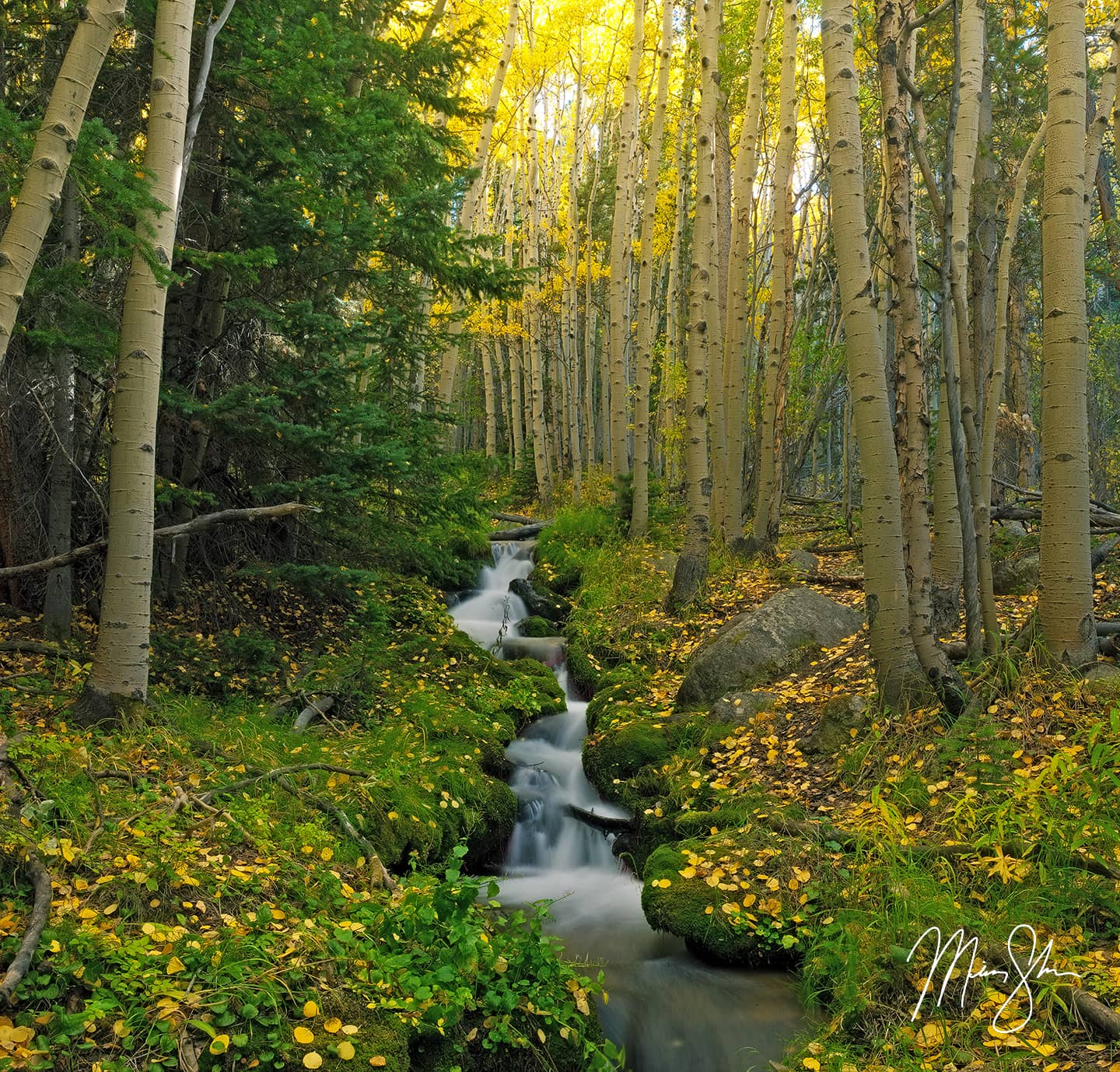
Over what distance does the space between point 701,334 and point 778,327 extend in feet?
3.66

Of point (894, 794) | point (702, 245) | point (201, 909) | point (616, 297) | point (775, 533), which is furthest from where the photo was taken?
point (616, 297)

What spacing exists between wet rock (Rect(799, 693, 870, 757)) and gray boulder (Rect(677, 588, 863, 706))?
3.71 ft

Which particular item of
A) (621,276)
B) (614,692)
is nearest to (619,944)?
(614,692)

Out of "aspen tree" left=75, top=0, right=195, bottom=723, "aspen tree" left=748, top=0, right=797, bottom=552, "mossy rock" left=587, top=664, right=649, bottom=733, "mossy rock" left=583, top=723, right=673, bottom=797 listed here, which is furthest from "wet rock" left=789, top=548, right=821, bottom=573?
"aspen tree" left=75, top=0, right=195, bottom=723

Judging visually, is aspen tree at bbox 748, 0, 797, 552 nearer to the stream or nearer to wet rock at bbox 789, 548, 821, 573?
wet rock at bbox 789, 548, 821, 573

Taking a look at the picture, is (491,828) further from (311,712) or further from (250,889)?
(250,889)

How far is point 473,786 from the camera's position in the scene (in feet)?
19.1

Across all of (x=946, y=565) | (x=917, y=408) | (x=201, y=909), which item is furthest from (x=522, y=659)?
(x=201, y=909)

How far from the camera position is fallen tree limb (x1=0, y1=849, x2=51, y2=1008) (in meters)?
2.52

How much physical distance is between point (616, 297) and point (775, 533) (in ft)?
14.0

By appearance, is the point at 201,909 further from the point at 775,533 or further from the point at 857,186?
the point at 775,533

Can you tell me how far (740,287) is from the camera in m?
9.65

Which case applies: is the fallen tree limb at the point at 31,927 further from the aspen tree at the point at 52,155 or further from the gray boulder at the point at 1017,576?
the gray boulder at the point at 1017,576

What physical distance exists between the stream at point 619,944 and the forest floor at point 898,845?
19 cm
